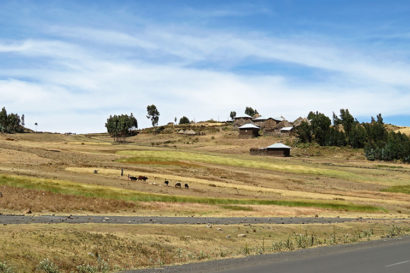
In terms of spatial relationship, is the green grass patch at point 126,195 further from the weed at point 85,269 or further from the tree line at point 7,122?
the tree line at point 7,122

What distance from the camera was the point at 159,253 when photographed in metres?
26.5

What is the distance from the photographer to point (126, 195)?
53469 millimetres

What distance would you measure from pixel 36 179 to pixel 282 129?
14913 cm

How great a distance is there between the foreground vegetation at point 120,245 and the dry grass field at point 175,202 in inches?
2.7

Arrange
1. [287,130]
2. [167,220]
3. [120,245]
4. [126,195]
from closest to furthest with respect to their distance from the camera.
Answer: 1. [120,245]
2. [167,220]
3. [126,195]
4. [287,130]

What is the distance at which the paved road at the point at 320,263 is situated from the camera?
775 inches

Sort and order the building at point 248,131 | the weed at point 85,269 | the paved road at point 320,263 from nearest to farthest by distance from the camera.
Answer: the paved road at point 320,263
the weed at point 85,269
the building at point 248,131

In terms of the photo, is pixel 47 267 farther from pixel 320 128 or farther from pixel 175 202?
pixel 320 128

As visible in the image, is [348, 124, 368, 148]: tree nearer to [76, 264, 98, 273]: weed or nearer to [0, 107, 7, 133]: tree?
[0, 107, 7, 133]: tree

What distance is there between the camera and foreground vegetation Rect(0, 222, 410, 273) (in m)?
21.1

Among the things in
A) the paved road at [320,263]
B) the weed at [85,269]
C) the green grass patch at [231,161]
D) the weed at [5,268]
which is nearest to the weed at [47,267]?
the weed at [85,269]

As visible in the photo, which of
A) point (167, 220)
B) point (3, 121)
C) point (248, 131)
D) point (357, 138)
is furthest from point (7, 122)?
point (167, 220)

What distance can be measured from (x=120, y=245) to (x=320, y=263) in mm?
10727

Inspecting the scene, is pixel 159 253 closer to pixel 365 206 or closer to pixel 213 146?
pixel 365 206
